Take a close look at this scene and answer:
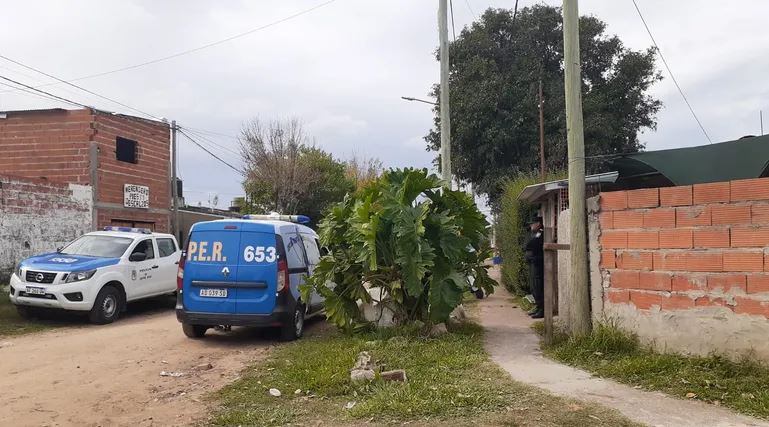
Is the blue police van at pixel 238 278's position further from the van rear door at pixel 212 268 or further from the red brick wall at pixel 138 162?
the red brick wall at pixel 138 162

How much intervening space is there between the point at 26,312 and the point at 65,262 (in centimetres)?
135

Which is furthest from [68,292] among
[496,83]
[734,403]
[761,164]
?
[496,83]

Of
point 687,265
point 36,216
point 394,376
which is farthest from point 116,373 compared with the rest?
point 36,216

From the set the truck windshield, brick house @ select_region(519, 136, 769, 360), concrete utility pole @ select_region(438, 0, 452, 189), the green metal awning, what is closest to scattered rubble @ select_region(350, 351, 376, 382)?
brick house @ select_region(519, 136, 769, 360)

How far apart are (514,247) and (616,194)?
737 centimetres

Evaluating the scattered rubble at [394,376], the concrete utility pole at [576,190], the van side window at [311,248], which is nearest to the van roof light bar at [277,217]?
the van side window at [311,248]

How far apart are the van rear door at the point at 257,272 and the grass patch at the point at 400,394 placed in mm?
1007

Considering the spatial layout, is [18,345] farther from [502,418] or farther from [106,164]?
[106,164]

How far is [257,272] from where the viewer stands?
8539 mm

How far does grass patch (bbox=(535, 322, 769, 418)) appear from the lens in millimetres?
5008

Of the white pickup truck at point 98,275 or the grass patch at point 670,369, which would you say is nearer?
the grass patch at point 670,369

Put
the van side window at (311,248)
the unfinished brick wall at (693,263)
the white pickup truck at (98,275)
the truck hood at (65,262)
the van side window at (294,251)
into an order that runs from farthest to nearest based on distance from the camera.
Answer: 1. the truck hood at (65,262)
2. the white pickup truck at (98,275)
3. the van side window at (311,248)
4. the van side window at (294,251)
5. the unfinished brick wall at (693,263)

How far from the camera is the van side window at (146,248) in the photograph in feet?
39.9

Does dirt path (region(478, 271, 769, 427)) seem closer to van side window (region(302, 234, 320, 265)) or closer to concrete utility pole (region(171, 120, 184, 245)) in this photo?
van side window (region(302, 234, 320, 265))
